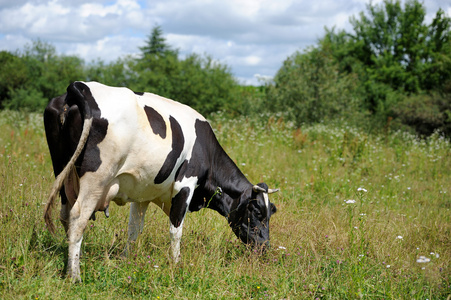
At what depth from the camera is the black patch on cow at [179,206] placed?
14.9ft

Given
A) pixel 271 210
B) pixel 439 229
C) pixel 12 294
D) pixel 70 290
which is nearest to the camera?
pixel 12 294

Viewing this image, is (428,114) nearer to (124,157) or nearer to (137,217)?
(137,217)

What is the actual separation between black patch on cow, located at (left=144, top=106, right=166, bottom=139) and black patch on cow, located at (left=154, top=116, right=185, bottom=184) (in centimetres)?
14

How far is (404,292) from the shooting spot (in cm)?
384

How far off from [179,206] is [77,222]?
114cm

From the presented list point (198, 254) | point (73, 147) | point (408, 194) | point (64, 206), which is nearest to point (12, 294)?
point (64, 206)

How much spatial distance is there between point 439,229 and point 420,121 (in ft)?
40.3

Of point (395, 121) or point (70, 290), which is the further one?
point (395, 121)

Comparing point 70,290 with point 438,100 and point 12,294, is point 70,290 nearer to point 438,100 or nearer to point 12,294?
point 12,294

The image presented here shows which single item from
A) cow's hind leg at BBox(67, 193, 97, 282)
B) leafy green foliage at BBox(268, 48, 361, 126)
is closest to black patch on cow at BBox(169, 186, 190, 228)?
cow's hind leg at BBox(67, 193, 97, 282)

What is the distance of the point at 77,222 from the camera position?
3.79 m

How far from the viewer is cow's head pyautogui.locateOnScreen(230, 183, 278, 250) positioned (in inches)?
196

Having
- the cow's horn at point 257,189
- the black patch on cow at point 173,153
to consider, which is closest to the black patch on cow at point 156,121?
the black patch on cow at point 173,153

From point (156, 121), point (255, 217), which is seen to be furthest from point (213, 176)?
point (156, 121)
